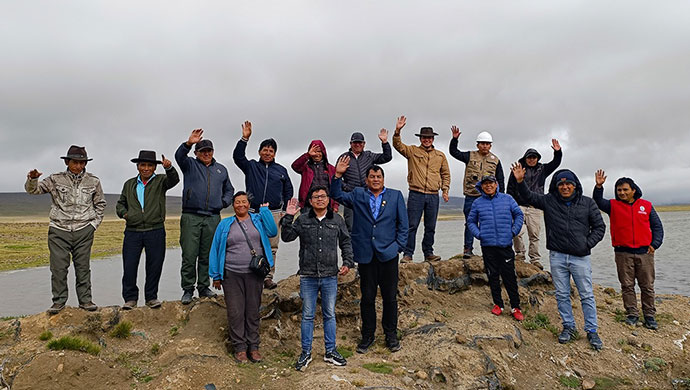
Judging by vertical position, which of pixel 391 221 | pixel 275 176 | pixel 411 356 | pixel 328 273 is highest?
pixel 275 176

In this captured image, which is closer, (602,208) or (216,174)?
(216,174)

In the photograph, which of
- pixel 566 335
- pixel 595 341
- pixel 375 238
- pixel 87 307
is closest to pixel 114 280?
pixel 87 307

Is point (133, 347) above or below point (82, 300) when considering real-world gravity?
below

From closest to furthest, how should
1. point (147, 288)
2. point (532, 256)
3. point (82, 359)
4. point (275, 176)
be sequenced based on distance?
1. point (82, 359)
2. point (147, 288)
3. point (275, 176)
4. point (532, 256)

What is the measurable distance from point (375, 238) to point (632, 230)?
695 cm

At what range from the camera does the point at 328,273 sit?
7.02 meters

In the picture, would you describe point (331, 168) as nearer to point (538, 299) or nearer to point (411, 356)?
point (411, 356)

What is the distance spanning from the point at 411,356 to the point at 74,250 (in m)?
7.14

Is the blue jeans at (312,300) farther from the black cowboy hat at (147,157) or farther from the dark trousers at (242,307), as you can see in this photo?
the black cowboy hat at (147,157)

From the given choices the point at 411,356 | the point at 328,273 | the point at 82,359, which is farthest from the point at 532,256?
the point at 82,359

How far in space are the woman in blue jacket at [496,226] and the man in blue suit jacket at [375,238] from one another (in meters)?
2.52

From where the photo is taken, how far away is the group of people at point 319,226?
7.29m

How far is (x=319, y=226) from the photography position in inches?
Result: 283

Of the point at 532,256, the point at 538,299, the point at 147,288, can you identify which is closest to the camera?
the point at 147,288
